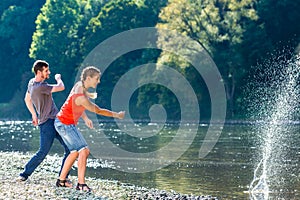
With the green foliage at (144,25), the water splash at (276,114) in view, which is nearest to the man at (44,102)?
the water splash at (276,114)

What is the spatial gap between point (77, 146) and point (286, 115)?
39852 mm

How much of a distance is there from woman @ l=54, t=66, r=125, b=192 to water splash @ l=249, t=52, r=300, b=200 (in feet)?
22.9

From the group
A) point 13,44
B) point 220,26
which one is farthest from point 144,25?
point 13,44

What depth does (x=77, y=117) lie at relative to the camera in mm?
15109

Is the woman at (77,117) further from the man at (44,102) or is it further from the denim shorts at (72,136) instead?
the man at (44,102)

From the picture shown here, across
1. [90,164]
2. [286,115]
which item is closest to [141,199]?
[90,164]

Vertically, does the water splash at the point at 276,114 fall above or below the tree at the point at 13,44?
below

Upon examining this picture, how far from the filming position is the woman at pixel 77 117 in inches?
576

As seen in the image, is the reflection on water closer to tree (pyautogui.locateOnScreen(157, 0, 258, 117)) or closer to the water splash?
the water splash

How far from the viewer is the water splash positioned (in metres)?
23.4

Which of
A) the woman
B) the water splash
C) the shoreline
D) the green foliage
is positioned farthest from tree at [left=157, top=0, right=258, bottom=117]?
the woman

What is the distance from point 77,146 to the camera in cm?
1515

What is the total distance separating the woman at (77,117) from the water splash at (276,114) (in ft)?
22.9

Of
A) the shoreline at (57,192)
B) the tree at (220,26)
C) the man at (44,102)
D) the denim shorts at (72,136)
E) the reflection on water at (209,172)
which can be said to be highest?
the tree at (220,26)
